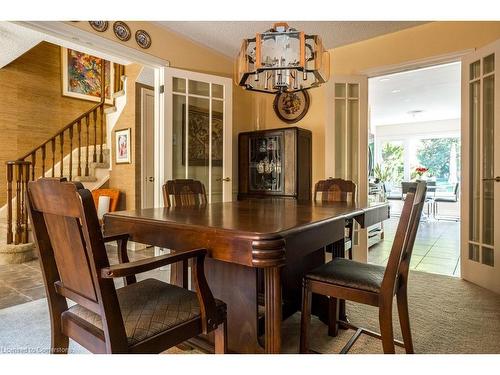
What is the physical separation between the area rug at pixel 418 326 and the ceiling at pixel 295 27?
2.68 metres

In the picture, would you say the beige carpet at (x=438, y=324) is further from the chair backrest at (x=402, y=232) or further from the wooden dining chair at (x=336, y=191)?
the wooden dining chair at (x=336, y=191)

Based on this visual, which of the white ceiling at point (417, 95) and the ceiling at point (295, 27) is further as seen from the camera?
the white ceiling at point (417, 95)

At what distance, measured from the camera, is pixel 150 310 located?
1.13 meters

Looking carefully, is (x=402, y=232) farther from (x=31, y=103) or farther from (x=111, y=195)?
(x=31, y=103)

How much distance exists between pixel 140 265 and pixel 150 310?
0.79 feet

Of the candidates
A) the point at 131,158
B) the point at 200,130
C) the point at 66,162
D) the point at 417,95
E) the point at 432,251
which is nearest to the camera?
the point at 200,130

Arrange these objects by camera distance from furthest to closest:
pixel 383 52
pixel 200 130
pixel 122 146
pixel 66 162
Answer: pixel 66 162 < pixel 122 146 < pixel 200 130 < pixel 383 52

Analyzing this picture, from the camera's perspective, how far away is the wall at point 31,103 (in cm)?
455

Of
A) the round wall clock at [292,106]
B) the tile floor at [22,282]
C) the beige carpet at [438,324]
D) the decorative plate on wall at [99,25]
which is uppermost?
the decorative plate on wall at [99,25]

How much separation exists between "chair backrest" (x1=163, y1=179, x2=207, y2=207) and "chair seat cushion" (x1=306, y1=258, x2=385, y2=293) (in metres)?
1.05

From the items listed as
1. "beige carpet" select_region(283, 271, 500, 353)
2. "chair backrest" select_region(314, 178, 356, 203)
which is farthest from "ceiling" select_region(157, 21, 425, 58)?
"beige carpet" select_region(283, 271, 500, 353)

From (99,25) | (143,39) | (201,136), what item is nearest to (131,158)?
(201,136)

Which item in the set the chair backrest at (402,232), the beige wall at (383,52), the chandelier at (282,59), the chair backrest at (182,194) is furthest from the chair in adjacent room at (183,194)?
the beige wall at (383,52)
